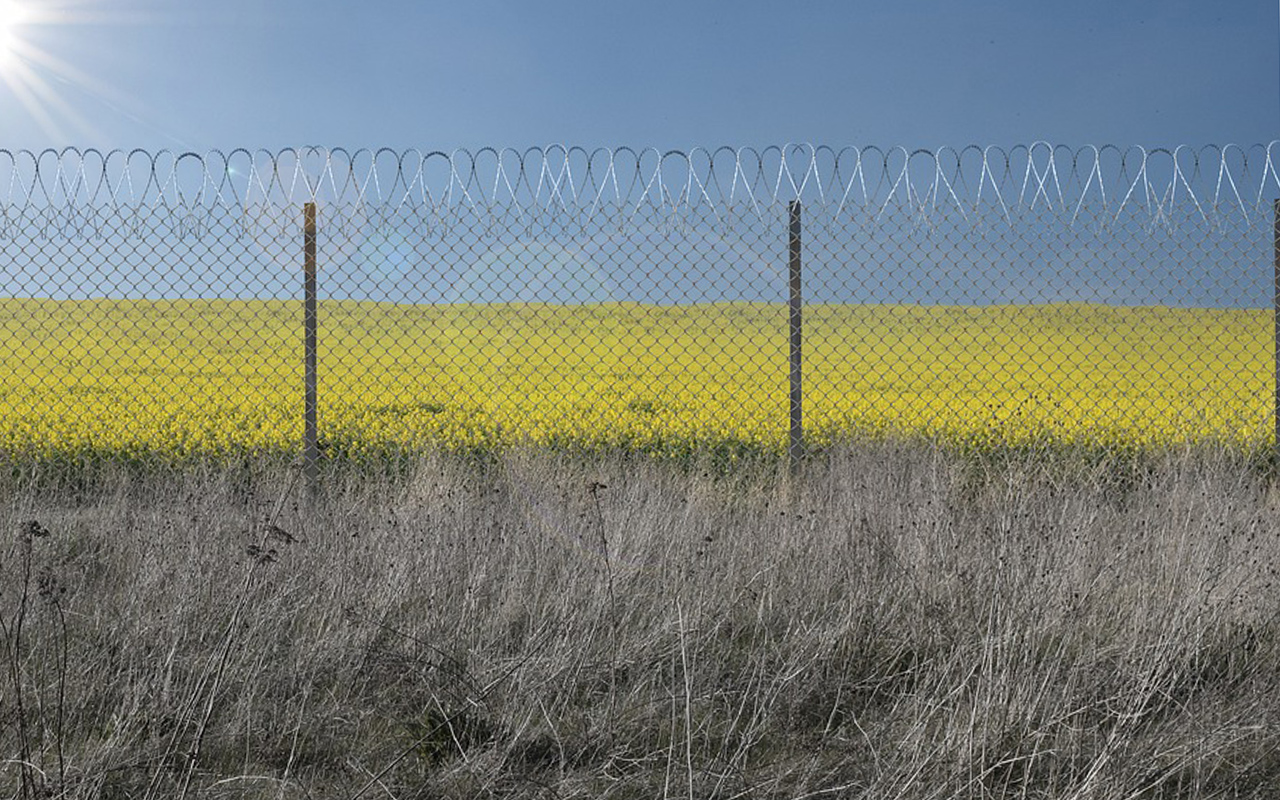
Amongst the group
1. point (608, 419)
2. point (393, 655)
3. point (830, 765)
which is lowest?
point (830, 765)

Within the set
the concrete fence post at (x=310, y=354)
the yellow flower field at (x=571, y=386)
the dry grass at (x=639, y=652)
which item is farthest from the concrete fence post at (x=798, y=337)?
the concrete fence post at (x=310, y=354)

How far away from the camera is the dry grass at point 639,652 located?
266 cm

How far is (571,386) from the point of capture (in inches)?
442

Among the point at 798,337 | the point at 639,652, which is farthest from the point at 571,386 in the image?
the point at 639,652

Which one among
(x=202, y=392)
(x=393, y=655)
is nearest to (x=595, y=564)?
(x=393, y=655)

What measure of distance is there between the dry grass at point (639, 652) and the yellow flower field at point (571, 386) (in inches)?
90.9

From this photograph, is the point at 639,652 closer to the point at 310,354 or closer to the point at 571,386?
the point at 310,354

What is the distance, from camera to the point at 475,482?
6.33 meters

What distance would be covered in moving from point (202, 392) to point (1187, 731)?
982 cm

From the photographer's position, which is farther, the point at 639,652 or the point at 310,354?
the point at 310,354

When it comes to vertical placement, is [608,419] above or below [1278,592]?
above

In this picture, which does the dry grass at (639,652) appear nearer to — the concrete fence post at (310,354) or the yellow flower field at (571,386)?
the concrete fence post at (310,354)

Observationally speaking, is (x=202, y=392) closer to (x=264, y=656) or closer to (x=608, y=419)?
(x=608, y=419)

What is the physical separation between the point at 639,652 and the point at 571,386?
797 cm
